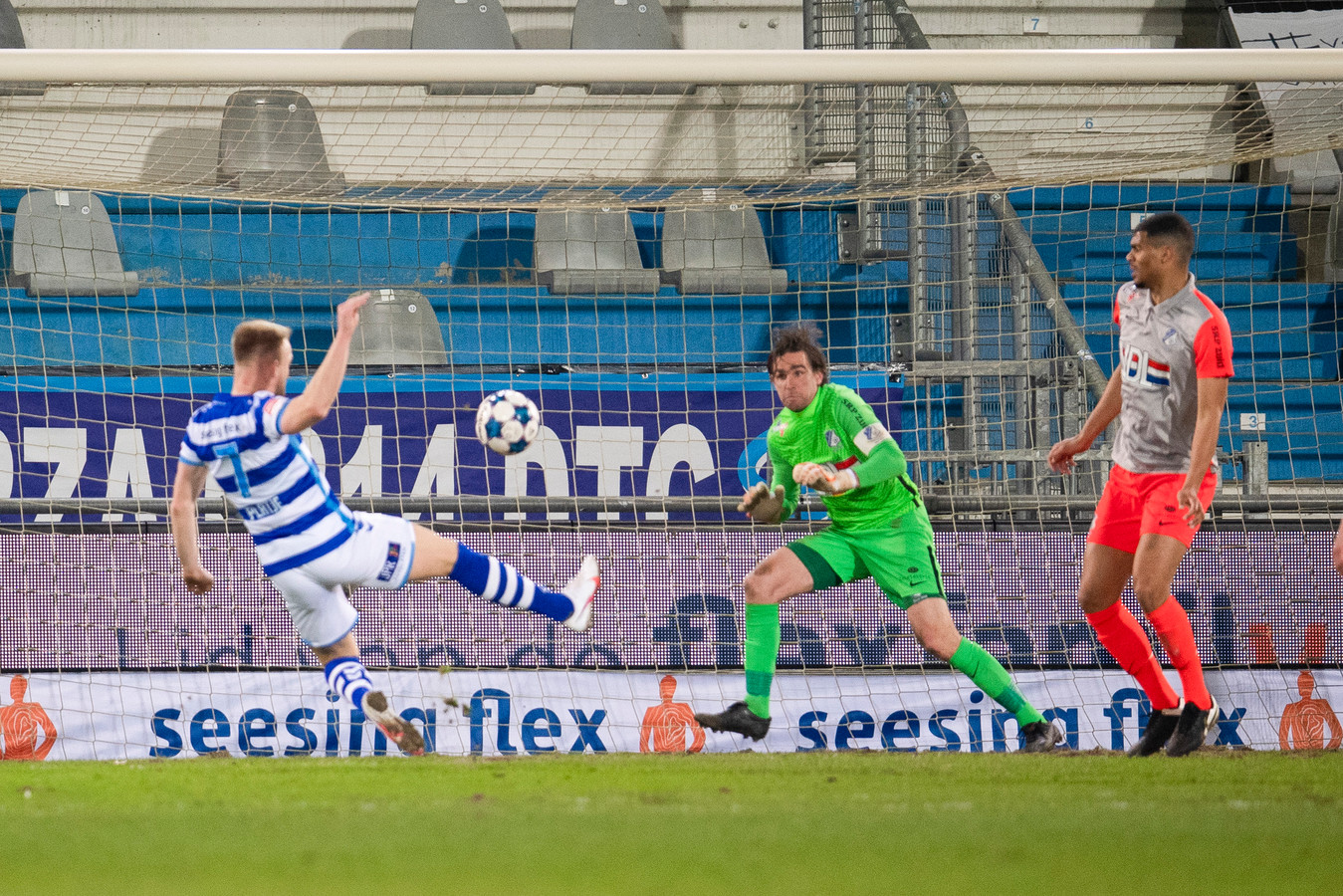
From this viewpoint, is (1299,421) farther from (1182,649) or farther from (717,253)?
(1182,649)

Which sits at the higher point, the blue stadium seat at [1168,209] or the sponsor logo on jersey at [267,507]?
the blue stadium seat at [1168,209]

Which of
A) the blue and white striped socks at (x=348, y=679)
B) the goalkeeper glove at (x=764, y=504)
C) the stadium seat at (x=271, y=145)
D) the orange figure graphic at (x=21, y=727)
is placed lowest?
the orange figure graphic at (x=21, y=727)

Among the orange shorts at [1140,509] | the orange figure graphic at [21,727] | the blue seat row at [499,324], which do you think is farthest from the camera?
the blue seat row at [499,324]

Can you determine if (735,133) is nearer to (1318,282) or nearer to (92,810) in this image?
(1318,282)

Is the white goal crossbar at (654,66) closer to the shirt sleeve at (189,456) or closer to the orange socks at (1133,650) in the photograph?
the shirt sleeve at (189,456)

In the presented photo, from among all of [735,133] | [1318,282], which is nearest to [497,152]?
[735,133]

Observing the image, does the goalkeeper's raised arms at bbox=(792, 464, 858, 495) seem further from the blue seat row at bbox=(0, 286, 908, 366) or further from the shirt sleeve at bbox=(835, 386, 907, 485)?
the blue seat row at bbox=(0, 286, 908, 366)

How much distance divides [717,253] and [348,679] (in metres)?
5.66

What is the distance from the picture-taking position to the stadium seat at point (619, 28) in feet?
33.7

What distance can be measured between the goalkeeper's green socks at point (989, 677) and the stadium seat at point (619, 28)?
6.25 metres

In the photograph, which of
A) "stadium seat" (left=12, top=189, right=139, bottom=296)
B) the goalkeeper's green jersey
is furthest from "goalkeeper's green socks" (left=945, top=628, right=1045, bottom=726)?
"stadium seat" (left=12, top=189, right=139, bottom=296)

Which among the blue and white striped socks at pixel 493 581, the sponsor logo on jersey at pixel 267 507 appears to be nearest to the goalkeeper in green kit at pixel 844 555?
the blue and white striped socks at pixel 493 581

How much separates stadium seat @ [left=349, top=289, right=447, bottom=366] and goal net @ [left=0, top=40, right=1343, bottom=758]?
2cm

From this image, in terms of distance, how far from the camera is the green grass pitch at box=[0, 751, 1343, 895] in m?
2.83
